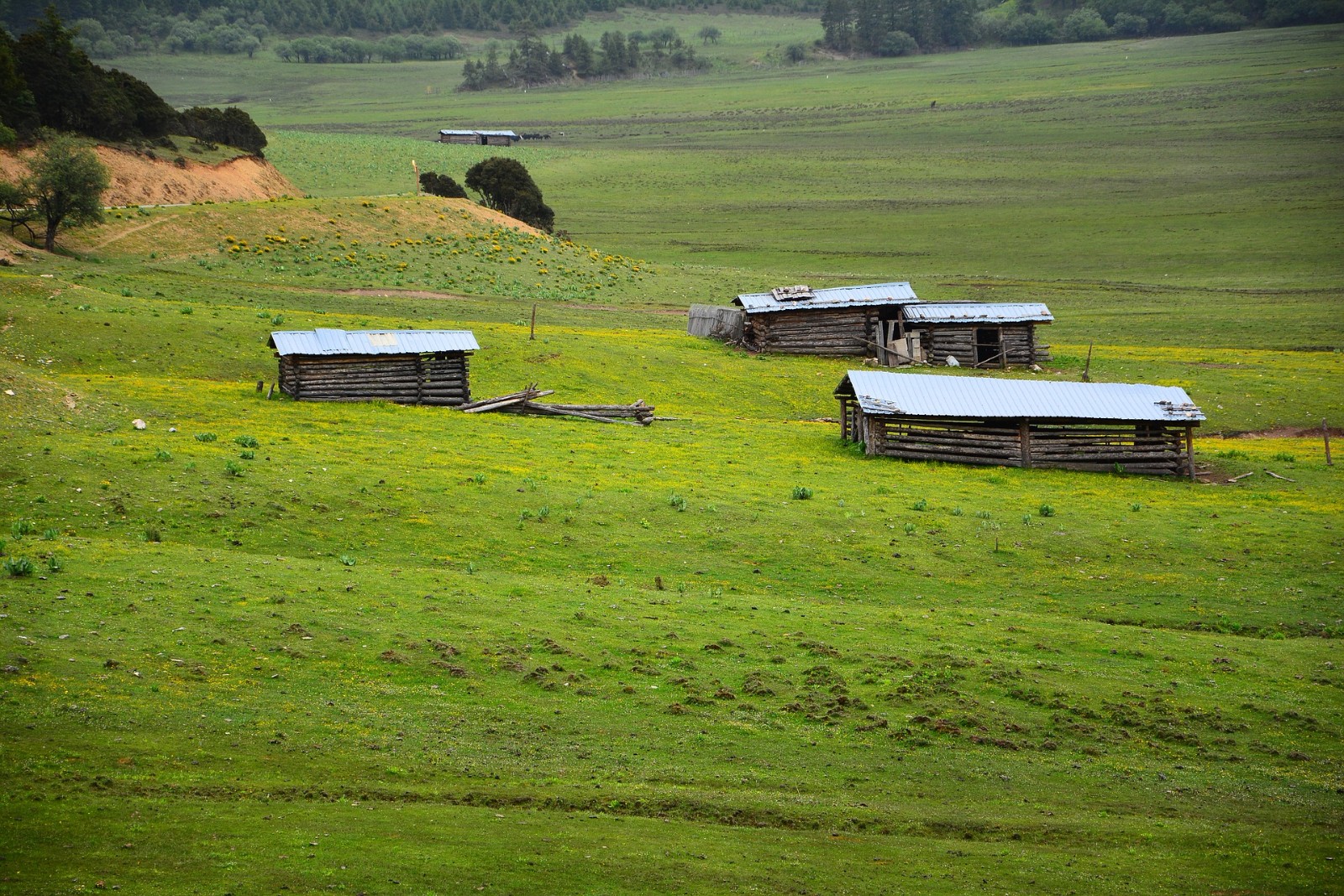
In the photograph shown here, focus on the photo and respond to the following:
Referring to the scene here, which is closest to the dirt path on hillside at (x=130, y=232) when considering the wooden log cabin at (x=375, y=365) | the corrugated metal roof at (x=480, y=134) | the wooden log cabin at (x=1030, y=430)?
the wooden log cabin at (x=375, y=365)

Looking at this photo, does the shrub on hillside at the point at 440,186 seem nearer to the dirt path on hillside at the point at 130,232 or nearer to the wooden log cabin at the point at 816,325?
the dirt path on hillside at the point at 130,232

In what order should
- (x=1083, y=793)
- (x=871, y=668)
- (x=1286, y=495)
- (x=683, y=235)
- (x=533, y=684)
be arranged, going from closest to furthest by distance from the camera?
(x=1083, y=793)
(x=533, y=684)
(x=871, y=668)
(x=1286, y=495)
(x=683, y=235)

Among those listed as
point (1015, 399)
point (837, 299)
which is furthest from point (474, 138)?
point (1015, 399)

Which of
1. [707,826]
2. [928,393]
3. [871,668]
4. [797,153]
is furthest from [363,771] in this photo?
[797,153]

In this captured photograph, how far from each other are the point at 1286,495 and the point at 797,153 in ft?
404

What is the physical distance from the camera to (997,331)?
57156mm

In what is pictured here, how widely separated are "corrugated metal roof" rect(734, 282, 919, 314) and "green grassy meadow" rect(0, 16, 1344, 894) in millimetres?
3533

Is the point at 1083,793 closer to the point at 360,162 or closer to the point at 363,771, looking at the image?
the point at 363,771

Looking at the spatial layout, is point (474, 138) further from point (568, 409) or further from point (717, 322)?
point (568, 409)

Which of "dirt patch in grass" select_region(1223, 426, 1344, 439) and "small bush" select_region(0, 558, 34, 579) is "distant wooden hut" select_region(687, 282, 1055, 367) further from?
"small bush" select_region(0, 558, 34, 579)

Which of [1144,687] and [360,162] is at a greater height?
[360,162]

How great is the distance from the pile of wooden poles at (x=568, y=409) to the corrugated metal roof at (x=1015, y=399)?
7597 mm

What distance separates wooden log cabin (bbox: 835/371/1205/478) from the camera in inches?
1473

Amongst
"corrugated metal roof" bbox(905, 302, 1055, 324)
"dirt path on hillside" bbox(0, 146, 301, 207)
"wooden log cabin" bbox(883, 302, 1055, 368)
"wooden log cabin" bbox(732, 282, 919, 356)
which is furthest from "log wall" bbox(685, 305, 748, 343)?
"dirt path on hillside" bbox(0, 146, 301, 207)
